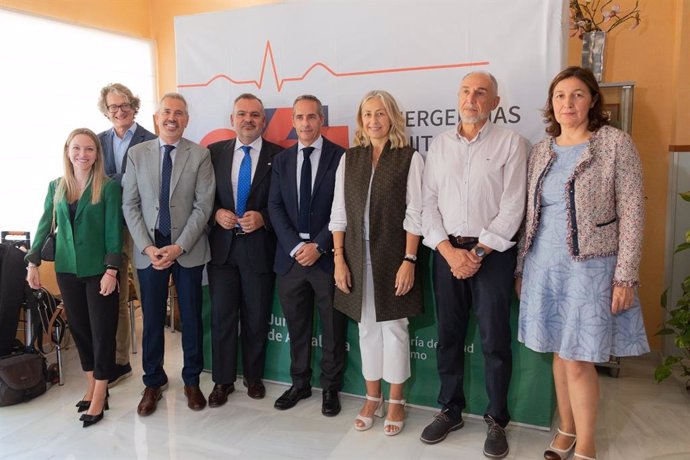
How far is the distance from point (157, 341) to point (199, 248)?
575mm

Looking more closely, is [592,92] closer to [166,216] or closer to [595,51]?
[595,51]

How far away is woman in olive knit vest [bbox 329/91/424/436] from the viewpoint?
2.64 meters

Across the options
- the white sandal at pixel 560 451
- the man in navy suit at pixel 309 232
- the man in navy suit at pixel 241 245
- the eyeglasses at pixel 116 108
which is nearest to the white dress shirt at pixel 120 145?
the eyeglasses at pixel 116 108

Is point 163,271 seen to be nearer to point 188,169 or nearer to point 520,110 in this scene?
point 188,169

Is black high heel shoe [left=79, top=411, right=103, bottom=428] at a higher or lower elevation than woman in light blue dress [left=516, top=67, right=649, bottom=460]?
lower

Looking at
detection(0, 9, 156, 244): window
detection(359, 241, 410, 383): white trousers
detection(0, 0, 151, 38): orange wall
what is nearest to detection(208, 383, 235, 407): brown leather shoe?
detection(359, 241, 410, 383): white trousers

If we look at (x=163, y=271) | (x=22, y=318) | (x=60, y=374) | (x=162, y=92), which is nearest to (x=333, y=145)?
(x=163, y=271)

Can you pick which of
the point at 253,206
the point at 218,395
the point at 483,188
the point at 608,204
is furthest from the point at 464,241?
the point at 218,395

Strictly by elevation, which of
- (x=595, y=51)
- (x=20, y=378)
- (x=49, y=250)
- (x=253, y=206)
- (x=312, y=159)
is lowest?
(x=20, y=378)

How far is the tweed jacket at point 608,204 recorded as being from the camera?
7.08 ft

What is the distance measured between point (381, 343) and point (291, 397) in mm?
670

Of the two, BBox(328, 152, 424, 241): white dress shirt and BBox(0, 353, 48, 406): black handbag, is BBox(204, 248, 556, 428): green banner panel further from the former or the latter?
BBox(0, 353, 48, 406): black handbag

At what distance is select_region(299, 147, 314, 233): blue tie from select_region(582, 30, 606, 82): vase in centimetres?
189

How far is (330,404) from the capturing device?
3.00 metres
